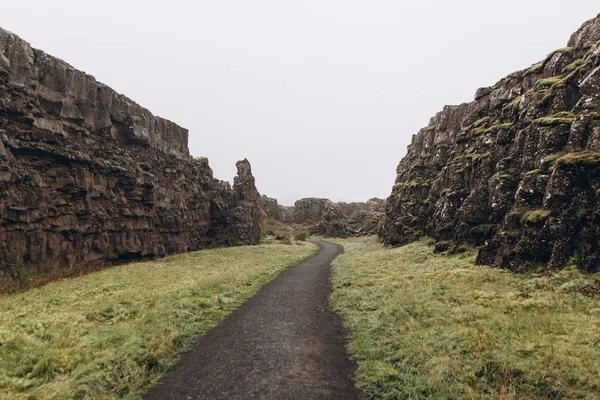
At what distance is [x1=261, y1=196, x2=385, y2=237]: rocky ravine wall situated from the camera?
103500mm

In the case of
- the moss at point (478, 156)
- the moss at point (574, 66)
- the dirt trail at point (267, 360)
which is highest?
the moss at point (574, 66)

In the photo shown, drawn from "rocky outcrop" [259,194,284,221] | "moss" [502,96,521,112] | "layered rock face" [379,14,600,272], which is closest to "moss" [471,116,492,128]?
"layered rock face" [379,14,600,272]

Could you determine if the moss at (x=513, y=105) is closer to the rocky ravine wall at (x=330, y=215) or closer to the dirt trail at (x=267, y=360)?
the dirt trail at (x=267, y=360)

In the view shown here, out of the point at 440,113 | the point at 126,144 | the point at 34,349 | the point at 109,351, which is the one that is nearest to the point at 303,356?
the point at 109,351

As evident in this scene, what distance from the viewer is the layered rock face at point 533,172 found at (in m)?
17.4

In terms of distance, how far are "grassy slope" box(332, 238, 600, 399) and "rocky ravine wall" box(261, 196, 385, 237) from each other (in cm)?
8114

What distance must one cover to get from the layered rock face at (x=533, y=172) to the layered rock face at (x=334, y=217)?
5600 cm

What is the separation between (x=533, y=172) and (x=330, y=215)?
8653 cm

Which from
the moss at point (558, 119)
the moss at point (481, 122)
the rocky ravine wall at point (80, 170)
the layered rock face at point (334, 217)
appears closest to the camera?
the moss at point (558, 119)

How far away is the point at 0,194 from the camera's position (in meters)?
23.4

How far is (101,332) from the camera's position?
1233 cm

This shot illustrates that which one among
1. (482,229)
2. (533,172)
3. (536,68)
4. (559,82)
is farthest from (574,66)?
(482,229)

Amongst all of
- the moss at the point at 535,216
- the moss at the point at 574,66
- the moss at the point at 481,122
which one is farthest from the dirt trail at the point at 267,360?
the moss at the point at 481,122

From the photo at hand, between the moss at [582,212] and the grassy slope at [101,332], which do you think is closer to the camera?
the grassy slope at [101,332]
